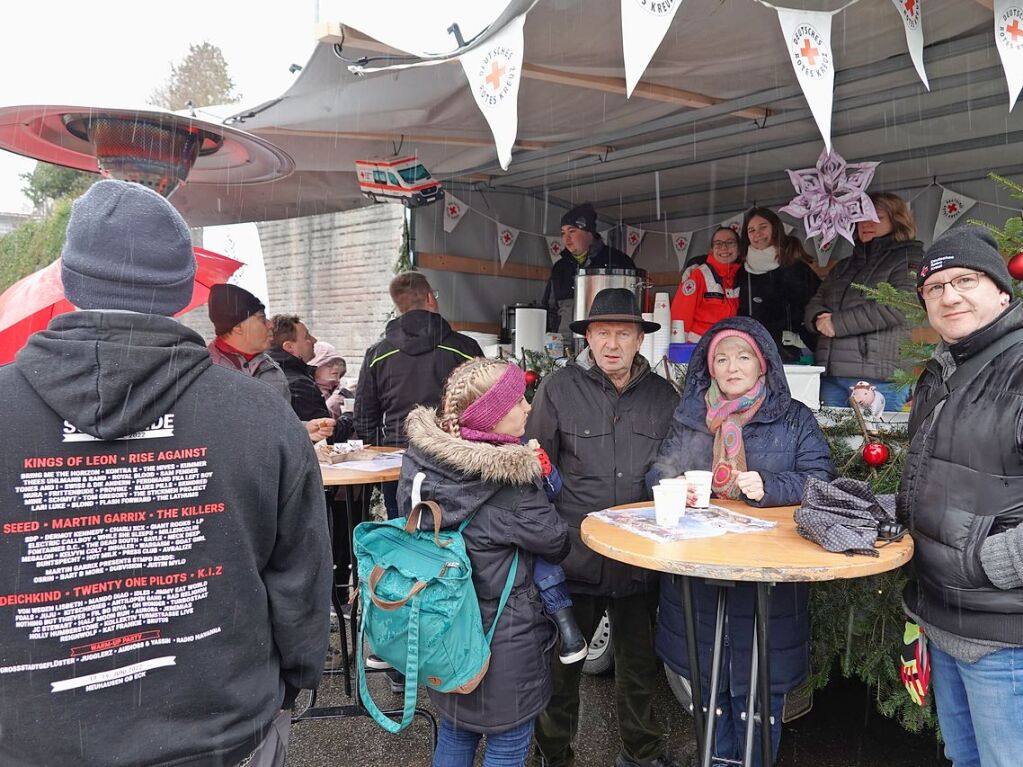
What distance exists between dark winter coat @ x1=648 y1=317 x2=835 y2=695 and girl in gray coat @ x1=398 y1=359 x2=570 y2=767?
0.63m

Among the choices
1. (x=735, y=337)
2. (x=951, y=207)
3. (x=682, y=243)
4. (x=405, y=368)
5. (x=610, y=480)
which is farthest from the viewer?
(x=682, y=243)

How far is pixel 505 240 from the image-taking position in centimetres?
652

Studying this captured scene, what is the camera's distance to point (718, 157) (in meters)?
5.43

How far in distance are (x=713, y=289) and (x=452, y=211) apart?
2.50m

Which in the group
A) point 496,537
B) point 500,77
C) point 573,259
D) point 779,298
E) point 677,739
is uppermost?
point 500,77

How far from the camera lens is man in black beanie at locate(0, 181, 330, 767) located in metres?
1.21

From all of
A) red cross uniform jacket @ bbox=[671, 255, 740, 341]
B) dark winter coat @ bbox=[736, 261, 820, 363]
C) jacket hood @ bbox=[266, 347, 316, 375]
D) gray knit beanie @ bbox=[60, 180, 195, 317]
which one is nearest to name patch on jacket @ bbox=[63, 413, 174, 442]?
gray knit beanie @ bbox=[60, 180, 195, 317]

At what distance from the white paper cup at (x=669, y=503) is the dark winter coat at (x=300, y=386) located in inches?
103

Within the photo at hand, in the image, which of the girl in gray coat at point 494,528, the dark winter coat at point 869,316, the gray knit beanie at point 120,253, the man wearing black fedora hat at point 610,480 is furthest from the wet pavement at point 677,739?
the gray knit beanie at point 120,253

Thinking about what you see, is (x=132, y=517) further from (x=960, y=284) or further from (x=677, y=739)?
(x=677, y=739)

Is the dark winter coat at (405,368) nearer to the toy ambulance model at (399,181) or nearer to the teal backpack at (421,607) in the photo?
the toy ambulance model at (399,181)

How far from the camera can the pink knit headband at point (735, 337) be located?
2.60 metres

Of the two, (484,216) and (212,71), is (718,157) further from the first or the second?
(212,71)

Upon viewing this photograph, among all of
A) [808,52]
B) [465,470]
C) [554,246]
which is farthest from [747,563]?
[554,246]
